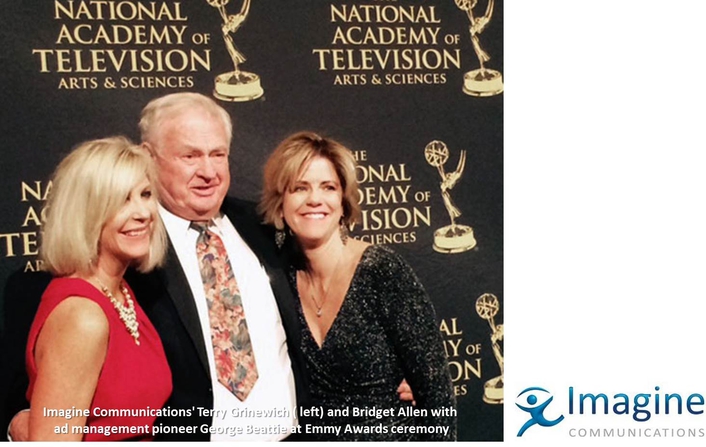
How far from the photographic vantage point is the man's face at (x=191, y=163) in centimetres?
241

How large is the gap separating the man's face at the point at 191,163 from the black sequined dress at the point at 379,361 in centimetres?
35

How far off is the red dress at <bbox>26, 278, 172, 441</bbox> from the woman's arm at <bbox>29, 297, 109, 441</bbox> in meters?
0.02

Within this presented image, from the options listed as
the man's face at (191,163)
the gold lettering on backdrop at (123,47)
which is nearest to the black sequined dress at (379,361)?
the man's face at (191,163)

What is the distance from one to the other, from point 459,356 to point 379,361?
305mm

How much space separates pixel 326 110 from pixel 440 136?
36cm

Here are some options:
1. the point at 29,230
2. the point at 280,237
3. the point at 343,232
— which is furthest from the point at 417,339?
the point at 29,230

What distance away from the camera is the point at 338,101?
8.46 feet

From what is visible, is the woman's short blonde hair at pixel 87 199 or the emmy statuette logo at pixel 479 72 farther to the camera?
the emmy statuette logo at pixel 479 72
